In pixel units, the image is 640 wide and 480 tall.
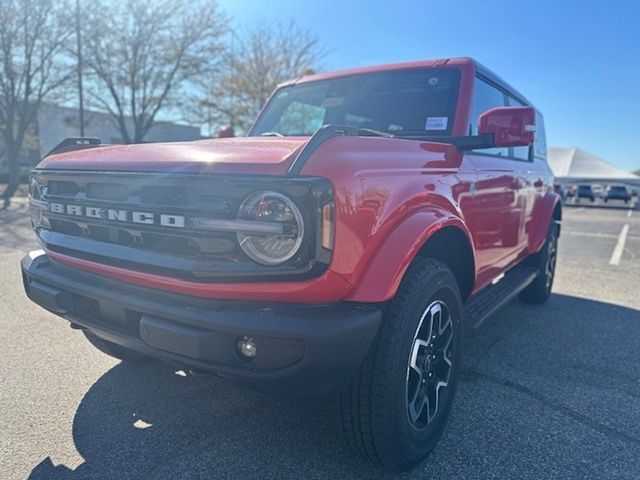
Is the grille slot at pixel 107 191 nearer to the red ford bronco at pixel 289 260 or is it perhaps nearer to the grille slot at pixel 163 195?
the red ford bronco at pixel 289 260

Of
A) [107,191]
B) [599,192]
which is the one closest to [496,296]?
[107,191]

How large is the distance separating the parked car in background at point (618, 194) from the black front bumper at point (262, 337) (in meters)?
36.6

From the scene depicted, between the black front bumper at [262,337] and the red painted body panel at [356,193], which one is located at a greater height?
the red painted body panel at [356,193]

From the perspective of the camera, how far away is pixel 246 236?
1.82 m

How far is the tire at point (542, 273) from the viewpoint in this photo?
198 inches

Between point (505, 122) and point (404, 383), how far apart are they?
1419mm

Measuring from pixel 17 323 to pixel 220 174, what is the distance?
10.3ft

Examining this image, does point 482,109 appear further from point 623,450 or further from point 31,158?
point 31,158

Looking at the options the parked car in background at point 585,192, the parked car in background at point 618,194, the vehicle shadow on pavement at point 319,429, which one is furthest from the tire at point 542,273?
the parked car in background at point 618,194

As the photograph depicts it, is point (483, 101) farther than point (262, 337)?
Yes

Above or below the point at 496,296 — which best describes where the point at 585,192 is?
below

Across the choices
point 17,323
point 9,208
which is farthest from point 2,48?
point 17,323

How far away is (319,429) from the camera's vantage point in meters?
2.56

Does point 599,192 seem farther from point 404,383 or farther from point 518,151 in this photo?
point 404,383
